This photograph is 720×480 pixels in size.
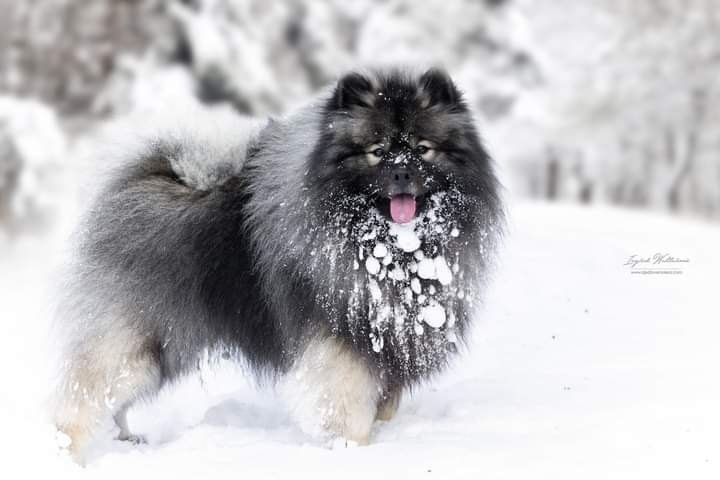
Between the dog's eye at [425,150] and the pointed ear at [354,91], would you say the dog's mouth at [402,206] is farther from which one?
the pointed ear at [354,91]

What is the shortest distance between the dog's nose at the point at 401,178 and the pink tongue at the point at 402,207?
101 millimetres

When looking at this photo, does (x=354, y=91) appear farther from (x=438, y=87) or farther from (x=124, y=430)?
(x=124, y=430)

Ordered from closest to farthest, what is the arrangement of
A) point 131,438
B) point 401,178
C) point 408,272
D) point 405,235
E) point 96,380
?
point 401,178
point 405,235
point 408,272
point 96,380
point 131,438

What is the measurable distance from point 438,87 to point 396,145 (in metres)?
0.42

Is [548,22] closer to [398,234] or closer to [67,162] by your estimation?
[67,162]

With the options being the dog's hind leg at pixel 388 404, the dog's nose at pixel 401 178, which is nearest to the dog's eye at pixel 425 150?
the dog's nose at pixel 401 178

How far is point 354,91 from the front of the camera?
4.15 meters

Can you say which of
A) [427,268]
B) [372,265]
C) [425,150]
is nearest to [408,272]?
[427,268]

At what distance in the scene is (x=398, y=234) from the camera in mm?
4172

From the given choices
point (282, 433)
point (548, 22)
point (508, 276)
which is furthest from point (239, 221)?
point (548, 22)

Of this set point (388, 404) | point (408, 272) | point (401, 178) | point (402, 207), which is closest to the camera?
point (401, 178)

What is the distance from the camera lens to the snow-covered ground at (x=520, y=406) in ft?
12.4

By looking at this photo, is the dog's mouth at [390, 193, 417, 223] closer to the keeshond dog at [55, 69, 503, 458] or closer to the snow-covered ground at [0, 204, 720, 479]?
the keeshond dog at [55, 69, 503, 458]
